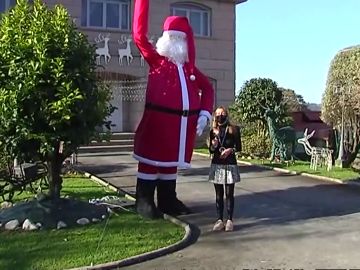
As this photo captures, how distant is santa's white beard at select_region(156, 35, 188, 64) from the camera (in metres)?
8.55

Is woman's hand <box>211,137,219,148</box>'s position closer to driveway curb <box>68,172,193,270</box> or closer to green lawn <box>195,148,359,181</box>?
driveway curb <box>68,172,193,270</box>

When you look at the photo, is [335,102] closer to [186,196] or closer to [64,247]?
[186,196]

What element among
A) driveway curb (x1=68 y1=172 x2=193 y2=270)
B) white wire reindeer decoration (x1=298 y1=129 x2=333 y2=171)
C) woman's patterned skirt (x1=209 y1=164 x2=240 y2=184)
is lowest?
driveway curb (x1=68 y1=172 x2=193 y2=270)

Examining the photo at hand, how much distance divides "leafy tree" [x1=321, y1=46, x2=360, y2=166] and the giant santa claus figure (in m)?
6.81

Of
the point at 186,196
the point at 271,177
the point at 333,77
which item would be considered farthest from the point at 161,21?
the point at 186,196

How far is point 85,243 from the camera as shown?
6.75 m

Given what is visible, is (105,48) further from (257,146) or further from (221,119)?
(221,119)

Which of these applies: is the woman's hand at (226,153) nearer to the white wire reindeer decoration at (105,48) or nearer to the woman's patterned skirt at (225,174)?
the woman's patterned skirt at (225,174)

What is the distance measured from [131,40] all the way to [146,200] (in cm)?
1517

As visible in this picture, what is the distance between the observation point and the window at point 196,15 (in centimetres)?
2434

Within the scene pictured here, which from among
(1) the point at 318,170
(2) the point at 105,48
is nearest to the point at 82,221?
(1) the point at 318,170

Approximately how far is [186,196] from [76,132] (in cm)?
338

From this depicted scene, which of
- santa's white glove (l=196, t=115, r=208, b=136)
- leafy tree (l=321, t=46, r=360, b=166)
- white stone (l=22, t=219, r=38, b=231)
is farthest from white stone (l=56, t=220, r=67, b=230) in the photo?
leafy tree (l=321, t=46, r=360, b=166)

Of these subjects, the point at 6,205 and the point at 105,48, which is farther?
the point at 105,48
